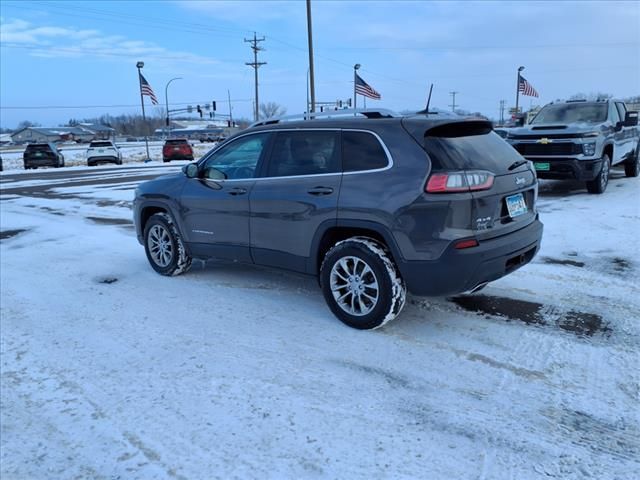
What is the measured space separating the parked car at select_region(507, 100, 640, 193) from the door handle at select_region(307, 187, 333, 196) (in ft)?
23.8

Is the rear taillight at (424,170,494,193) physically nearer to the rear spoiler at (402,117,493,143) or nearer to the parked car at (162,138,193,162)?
the rear spoiler at (402,117,493,143)

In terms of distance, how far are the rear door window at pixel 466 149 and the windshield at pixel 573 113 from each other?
8.13 metres

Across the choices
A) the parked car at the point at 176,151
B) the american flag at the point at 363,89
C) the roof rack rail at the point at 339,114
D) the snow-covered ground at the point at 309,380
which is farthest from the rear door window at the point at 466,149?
the parked car at the point at 176,151

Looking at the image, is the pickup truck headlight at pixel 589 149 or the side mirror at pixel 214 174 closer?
the side mirror at pixel 214 174

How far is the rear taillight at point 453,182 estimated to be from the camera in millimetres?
3555

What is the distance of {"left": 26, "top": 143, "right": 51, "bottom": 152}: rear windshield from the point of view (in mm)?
27625

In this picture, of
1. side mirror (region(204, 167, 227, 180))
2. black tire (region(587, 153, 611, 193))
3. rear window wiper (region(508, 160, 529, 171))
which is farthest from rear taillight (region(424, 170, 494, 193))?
black tire (region(587, 153, 611, 193))

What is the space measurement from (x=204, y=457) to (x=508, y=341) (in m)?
2.37

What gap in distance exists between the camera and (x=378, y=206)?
12.5ft

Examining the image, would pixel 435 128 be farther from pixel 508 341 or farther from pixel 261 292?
pixel 261 292

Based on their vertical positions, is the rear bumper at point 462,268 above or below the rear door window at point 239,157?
below

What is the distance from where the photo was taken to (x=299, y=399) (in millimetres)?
3127

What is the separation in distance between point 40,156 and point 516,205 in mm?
29568

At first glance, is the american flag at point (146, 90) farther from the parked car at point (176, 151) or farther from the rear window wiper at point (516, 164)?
the rear window wiper at point (516, 164)
